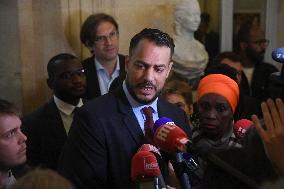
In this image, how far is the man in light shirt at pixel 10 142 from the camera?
8.38ft

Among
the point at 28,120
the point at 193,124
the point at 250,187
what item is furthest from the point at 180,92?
the point at 250,187

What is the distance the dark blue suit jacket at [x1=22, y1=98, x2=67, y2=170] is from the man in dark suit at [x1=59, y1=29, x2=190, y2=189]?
850mm

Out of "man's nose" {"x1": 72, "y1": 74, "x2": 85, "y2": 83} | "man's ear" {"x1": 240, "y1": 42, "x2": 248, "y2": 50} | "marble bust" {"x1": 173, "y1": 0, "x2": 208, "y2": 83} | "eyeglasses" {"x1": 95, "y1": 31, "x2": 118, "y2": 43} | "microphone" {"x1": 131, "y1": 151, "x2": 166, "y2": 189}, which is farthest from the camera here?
"marble bust" {"x1": 173, "y1": 0, "x2": 208, "y2": 83}

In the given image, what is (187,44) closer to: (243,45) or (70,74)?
(243,45)

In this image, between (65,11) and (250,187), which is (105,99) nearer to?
(250,187)

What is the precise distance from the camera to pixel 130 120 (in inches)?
96.3

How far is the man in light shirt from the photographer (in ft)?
8.38

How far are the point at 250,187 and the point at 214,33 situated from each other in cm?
442

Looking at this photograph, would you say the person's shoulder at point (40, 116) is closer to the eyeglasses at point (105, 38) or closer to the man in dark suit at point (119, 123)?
the eyeglasses at point (105, 38)

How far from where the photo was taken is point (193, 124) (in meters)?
3.06

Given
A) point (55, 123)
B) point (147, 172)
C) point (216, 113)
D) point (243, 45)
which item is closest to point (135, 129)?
point (216, 113)

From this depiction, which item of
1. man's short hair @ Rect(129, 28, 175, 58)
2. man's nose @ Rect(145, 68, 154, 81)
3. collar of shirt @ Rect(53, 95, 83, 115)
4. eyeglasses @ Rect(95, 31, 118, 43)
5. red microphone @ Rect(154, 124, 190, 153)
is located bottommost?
collar of shirt @ Rect(53, 95, 83, 115)

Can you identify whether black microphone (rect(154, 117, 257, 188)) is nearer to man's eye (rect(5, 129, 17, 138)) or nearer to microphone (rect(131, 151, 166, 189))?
microphone (rect(131, 151, 166, 189))

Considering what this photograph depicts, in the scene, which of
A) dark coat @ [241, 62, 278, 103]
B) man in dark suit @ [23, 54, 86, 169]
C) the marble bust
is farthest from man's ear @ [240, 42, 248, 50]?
man in dark suit @ [23, 54, 86, 169]
